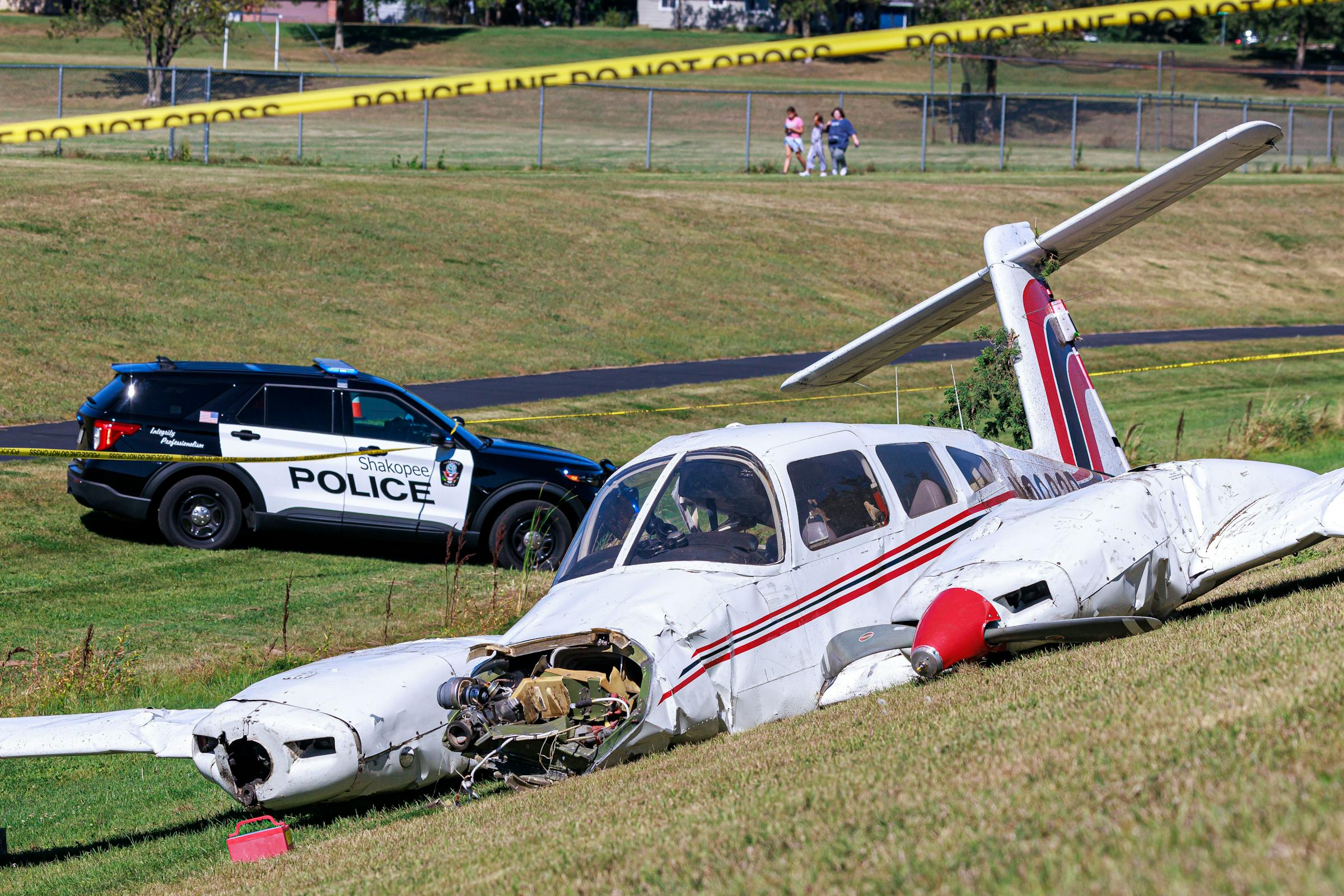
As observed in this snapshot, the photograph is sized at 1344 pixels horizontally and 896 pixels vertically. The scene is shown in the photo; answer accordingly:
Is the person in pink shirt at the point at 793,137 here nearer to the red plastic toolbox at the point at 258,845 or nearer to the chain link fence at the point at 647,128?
the chain link fence at the point at 647,128

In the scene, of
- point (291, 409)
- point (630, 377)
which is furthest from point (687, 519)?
point (630, 377)

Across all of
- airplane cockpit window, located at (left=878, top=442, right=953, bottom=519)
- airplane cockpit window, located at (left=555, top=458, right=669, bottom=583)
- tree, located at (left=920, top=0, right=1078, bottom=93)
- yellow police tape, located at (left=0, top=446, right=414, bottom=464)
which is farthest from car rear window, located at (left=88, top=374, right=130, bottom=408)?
tree, located at (left=920, top=0, right=1078, bottom=93)

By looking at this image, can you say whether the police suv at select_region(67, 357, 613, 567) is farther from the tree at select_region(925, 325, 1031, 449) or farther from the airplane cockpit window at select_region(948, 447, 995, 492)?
the airplane cockpit window at select_region(948, 447, 995, 492)

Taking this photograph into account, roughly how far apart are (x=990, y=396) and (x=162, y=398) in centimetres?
964

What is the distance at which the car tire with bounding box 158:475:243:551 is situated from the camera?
52.5 ft

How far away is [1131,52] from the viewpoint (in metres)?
90.9

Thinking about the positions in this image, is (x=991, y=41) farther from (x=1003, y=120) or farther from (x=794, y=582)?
(x=794, y=582)

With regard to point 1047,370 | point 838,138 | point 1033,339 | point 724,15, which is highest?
point 724,15

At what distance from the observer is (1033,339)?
12961 millimetres

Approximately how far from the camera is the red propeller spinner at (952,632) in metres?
8.09

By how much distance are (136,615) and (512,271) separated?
811 inches

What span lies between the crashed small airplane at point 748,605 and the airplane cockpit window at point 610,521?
19mm

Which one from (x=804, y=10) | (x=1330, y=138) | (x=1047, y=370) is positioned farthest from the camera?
(x=804, y=10)

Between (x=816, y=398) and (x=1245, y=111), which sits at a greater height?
(x=1245, y=111)
